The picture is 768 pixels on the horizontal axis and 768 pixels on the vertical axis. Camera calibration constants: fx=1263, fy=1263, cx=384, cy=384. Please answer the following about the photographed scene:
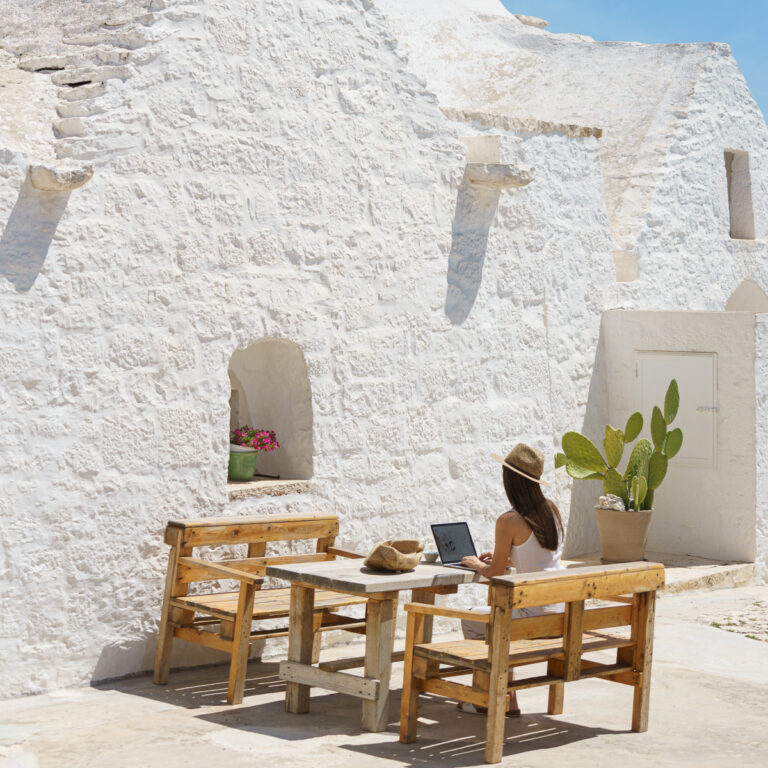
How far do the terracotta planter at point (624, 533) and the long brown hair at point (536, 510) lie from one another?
11.8 feet

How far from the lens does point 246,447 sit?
25.5ft

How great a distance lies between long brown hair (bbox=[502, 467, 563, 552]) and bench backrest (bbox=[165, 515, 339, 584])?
4.83 feet

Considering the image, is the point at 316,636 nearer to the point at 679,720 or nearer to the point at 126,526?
the point at 126,526

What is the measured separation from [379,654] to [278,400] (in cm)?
241

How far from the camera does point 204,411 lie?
7133mm

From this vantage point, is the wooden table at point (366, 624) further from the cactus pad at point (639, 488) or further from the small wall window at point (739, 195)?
the small wall window at point (739, 195)

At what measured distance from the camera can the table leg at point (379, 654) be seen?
5996mm

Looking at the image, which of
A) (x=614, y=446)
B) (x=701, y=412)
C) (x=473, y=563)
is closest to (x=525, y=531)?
(x=473, y=563)

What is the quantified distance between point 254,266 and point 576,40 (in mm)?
8860

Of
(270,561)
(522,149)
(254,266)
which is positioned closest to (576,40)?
(522,149)

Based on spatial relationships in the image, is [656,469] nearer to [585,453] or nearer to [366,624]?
[585,453]

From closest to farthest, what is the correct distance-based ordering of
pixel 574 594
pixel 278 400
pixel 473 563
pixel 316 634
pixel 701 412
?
pixel 574 594 → pixel 473 563 → pixel 316 634 → pixel 278 400 → pixel 701 412

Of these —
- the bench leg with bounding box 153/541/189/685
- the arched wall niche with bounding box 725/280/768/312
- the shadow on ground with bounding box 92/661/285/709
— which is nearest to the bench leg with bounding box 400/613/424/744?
the shadow on ground with bounding box 92/661/285/709

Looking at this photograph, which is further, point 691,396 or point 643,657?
point 691,396
